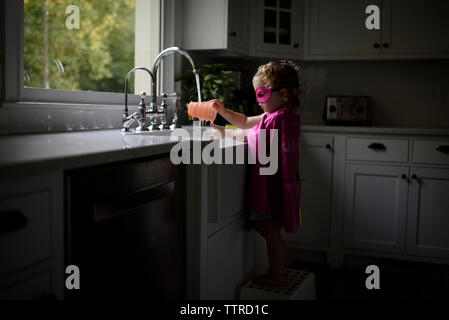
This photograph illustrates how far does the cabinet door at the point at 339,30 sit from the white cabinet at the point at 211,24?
0.59m

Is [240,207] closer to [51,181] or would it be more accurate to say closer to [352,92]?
[51,181]

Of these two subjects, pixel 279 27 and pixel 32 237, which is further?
pixel 279 27

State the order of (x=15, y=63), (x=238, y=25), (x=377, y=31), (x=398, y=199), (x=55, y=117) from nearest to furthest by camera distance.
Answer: (x=15, y=63)
(x=55, y=117)
(x=398, y=199)
(x=238, y=25)
(x=377, y=31)

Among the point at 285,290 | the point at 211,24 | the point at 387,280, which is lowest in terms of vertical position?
the point at 387,280

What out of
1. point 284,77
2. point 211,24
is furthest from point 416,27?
point 284,77

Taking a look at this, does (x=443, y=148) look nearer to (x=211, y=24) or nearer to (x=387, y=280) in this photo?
(x=387, y=280)

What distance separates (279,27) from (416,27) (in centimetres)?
90

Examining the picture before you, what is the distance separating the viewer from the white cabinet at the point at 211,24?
2812 mm

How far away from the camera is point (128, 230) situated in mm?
1321

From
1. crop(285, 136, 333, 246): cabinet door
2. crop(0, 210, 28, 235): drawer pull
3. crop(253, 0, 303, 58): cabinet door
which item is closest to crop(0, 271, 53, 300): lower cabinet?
crop(0, 210, 28, 235): drawer pull

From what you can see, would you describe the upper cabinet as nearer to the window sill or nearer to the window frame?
the window sill

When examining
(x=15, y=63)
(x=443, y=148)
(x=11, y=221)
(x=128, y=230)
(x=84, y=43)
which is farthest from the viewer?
(x=84, y=43)

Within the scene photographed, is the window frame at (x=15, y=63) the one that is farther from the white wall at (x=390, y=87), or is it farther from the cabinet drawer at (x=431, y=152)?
the white wall at (x=390, y=87)

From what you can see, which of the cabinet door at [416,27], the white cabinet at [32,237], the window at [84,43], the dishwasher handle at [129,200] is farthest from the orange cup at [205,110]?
the window at [84,43]
